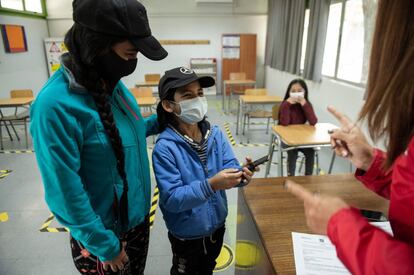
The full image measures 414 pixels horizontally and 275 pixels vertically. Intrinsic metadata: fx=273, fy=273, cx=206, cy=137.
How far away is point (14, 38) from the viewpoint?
631 centimetres

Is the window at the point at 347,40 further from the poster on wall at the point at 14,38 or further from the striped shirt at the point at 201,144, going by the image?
the poster on wall at the point at 14,38

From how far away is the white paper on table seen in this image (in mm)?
822

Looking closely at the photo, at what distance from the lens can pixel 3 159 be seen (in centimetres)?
418

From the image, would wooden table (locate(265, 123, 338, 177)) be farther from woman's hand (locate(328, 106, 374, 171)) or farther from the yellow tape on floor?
the yellow tape on floor

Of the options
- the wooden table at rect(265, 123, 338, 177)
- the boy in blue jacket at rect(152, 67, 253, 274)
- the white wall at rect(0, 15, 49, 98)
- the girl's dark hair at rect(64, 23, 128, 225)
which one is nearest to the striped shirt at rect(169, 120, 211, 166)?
the boy in blue jacket at rect(152, 67, 253, 274)

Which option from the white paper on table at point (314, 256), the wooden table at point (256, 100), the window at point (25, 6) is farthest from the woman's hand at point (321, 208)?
the window at point (25, 6)

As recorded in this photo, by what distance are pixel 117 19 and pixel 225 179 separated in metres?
0.68

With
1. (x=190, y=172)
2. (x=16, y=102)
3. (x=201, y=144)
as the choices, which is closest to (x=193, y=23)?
(x=16, y=102)

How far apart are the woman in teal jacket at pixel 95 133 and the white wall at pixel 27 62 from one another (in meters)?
6.39

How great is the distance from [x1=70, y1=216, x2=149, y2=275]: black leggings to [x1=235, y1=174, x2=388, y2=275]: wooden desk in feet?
1.59

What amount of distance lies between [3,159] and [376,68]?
5.03 m

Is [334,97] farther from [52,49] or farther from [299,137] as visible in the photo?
[52,49]

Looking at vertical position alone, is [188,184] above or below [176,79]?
below

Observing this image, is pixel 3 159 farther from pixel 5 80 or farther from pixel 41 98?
pixel 41 98
